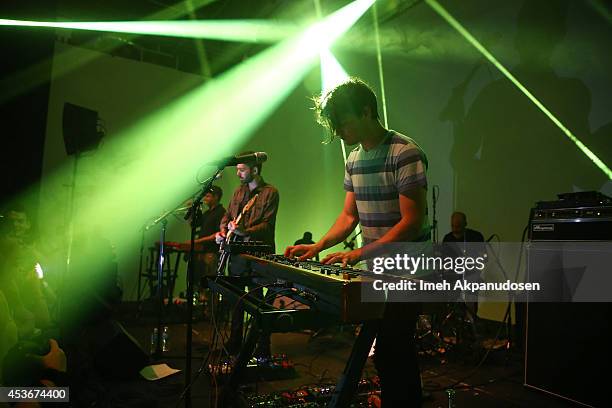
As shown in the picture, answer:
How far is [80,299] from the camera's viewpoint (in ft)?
12.9

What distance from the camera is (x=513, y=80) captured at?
5.51 meters

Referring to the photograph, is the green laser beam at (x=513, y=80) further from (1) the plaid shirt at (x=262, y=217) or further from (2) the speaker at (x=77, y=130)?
(2) the speaker at (x=77, y=130)

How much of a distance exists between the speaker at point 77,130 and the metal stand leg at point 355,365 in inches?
134

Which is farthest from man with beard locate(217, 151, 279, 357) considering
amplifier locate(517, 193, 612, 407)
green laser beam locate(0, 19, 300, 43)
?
green laser beam locate(0, 19, 300, 43)

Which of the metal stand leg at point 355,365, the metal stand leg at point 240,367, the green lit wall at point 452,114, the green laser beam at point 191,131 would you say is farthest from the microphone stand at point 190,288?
the green laser beam at point 191,131

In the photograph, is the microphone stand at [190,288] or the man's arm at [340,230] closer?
the microphone stand at [190,288]

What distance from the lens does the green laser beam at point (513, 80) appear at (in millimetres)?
4668

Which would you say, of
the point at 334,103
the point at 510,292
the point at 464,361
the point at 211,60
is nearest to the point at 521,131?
the point at 510,292

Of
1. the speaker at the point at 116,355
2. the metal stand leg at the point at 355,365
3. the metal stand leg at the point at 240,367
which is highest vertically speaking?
the metal stand leg at the point at 355,365

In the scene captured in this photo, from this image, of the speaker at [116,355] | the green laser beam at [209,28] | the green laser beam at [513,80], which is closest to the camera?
the speaker at [116,355]

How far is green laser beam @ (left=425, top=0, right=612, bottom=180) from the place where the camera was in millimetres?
4668

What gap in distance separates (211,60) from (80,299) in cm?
613

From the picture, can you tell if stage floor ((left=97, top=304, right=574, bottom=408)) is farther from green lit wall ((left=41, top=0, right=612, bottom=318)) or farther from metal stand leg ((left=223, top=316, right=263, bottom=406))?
green lit wall ((left=41, top=0, right=612, bottom=318))

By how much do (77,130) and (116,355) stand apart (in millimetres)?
2135
